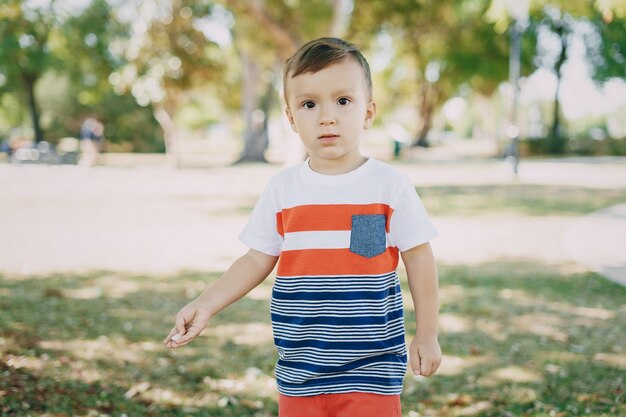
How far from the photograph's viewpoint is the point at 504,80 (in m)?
40.7

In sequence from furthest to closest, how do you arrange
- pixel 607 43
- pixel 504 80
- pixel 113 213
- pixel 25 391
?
1. pixel 504 80
2. pixel 607 43
3. pixel 113 213
4. pixel 25 391

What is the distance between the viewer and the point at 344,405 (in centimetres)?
214

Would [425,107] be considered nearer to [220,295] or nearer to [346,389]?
[220,295]

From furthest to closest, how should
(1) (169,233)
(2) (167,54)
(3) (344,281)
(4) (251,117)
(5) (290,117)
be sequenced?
(4) (251,117)
(2) (167,54)
(1) (169,233)
(5) (290,117)
(3) (344,281)

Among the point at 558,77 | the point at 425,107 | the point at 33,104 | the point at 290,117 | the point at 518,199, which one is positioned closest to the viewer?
the point at 290,117

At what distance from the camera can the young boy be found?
2.12 m

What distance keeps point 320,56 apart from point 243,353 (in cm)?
315

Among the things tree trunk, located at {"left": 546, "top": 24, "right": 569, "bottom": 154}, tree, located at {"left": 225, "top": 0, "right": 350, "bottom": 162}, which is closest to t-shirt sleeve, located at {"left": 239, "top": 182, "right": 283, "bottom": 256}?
tree, located at {"left": 225, "top": 0, "right": 350, "bottom": 162}

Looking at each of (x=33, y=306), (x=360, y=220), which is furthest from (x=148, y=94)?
(x=360, y=220)

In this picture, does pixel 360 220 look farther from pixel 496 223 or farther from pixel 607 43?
pixel 607 43

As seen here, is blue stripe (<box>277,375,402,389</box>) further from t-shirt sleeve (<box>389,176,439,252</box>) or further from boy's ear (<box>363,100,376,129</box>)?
boy's ear (<box>363,100,376,129</box>)

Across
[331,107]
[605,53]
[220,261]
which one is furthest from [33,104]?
[331,107]

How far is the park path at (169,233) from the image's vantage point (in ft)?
27.3

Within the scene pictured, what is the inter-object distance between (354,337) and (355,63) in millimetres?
895
